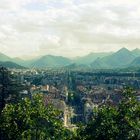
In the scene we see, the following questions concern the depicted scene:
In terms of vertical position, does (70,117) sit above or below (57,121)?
below

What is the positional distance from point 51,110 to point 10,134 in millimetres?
6868

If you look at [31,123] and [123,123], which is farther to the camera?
[31,123]

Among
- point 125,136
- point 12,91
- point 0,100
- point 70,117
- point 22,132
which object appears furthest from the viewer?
point 70,117

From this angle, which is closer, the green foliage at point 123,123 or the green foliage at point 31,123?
the green foliage at point 123,123

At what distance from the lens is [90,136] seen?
6669 cm

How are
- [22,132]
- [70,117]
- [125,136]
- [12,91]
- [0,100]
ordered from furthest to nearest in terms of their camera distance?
[70,117] < [12,91] < [0,100] < [22,132] < [125,136]

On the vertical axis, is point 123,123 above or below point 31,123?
above

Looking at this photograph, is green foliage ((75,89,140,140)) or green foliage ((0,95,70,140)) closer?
→ green foliage ((75,89,140,140))

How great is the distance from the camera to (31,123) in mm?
71062

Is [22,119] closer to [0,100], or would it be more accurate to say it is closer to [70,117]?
[0,100]

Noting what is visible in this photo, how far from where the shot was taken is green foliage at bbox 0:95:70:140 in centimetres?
7169

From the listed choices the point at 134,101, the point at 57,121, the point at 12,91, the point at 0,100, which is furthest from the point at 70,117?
the point at 134,101

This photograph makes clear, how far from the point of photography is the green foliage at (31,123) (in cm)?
7169

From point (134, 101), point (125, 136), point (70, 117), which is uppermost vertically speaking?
point (134, 101)
